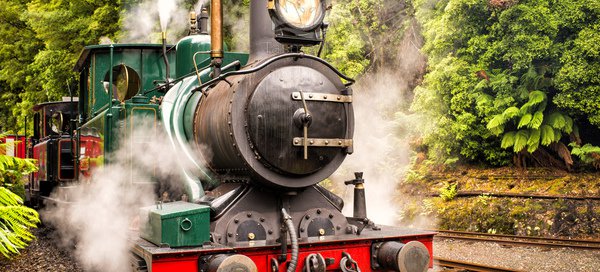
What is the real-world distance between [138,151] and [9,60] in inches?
952

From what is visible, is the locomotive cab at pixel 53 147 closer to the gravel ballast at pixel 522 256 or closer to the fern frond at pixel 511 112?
the gravel ballast at pixel 522 256

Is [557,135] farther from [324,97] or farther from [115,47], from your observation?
[115,47]

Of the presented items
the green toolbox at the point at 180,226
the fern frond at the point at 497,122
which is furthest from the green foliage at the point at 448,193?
the green toolbox at the point at 180,226

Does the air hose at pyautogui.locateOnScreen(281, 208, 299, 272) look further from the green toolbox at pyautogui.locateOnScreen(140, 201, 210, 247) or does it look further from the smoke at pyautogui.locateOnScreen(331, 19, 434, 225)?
the smoke at pyautogui.locateOnScreen(331, 19, 434, 225)

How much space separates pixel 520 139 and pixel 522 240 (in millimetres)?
2064

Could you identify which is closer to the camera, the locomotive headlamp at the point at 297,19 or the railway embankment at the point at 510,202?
the locomotive headlamp at the point at 297,19

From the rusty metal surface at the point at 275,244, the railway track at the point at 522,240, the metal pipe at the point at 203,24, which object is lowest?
the railway track at the point at 522,240

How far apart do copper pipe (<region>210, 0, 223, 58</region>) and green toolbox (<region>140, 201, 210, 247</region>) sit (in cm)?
125

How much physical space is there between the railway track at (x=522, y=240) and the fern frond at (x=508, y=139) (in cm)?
184

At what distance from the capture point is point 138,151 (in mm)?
5348

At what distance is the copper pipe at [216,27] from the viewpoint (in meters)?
4.59

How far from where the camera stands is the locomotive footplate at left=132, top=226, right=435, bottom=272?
150 inches

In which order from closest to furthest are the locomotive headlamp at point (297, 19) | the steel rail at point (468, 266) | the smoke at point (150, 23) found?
the locomotive headlamp at point (297, 19)
the steel rail at point (468, 266)
the smoke at point (150, 23)

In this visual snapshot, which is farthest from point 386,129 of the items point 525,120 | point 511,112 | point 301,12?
point 301,12
